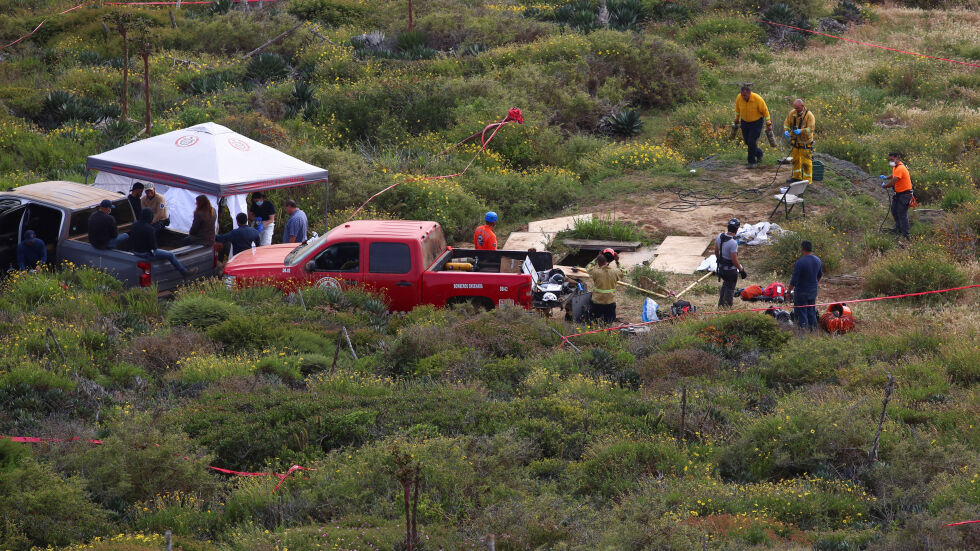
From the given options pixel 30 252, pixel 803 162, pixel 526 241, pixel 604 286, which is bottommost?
pixel 526 241

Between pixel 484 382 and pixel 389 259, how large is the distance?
111 inches

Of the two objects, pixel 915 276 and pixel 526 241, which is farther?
pixel 526 241

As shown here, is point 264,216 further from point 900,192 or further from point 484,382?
point 900,192

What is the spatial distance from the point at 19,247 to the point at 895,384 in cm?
1147

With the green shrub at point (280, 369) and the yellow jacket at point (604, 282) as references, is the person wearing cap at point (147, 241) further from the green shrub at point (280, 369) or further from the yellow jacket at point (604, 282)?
the yellow jacket at point (604, 282)

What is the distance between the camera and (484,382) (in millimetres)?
10594

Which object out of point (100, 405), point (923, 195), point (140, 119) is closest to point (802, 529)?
point (100, 405)

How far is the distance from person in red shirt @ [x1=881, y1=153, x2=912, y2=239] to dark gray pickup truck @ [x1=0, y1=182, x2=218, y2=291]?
1099 centimetres

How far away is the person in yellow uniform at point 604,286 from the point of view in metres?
12.3

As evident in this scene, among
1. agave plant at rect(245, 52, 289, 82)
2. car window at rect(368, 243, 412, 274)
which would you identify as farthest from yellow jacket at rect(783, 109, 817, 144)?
agave plant at rect(245, 52, 289, 82)

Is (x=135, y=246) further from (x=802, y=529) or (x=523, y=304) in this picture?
(x=802, y=529)

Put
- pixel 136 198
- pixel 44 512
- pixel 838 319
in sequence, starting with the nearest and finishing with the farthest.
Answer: pixel 44 512, pixel 838 319, pixel 136 198

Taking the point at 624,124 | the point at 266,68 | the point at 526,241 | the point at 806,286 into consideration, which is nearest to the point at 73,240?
the point at 526,241

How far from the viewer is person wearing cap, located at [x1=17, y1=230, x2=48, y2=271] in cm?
1312
